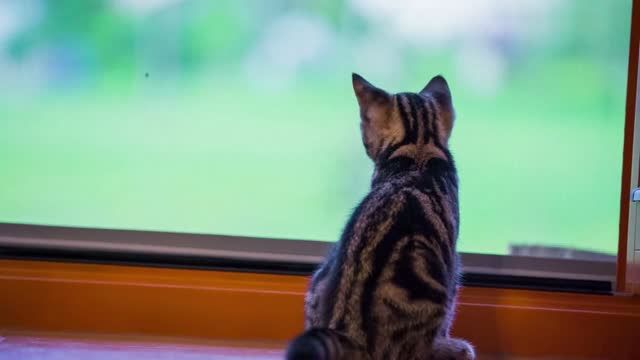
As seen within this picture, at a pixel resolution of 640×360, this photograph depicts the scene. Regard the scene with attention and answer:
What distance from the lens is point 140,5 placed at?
160 cm

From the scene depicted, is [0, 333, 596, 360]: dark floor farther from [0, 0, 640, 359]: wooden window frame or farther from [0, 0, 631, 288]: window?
[0, 0, 631, 288]: window

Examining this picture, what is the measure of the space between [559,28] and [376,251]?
70 centimetres

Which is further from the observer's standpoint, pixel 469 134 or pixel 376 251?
pixel 469 134

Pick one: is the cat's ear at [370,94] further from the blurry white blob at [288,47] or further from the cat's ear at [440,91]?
the blurry white blob at [288,47]

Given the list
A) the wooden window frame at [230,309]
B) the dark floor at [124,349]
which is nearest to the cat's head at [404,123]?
the wooden window frame at [230,309]

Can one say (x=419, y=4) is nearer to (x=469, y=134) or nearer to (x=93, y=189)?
(x=469, y=134)

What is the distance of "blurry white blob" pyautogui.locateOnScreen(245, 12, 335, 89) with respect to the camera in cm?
159

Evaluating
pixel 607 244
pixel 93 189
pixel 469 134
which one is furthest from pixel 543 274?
pixel 93 189

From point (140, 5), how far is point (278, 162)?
1.41 feet

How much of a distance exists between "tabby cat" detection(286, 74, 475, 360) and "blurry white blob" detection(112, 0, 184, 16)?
574 mm

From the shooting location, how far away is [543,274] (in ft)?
5.22

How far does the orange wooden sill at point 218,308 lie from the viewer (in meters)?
1.54

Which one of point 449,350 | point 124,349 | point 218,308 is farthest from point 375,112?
point 124,349

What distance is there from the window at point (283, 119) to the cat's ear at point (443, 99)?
0.17 metres
